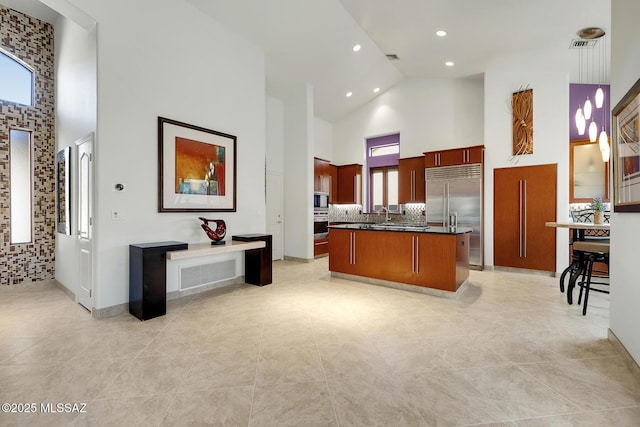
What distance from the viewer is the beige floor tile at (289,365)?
6.82ft

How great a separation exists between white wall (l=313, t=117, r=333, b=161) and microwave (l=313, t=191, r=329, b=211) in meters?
1.26

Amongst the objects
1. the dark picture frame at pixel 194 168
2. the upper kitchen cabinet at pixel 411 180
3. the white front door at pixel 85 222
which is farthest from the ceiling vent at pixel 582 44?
the white front door at pixel 85 222

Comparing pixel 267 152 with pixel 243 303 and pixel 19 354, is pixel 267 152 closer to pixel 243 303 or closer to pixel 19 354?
pixel 243 303

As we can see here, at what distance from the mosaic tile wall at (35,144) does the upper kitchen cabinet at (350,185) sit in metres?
6.11

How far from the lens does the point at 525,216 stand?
5.59m

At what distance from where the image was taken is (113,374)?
84.0 inches

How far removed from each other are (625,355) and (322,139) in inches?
291

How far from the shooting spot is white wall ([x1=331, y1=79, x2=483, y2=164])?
6.68m

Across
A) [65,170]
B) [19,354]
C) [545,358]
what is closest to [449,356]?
[545,358]

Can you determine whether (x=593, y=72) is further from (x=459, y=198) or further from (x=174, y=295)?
(x=174, y=295)

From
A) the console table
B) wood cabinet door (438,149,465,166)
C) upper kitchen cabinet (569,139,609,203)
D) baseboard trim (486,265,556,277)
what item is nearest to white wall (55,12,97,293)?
the console table

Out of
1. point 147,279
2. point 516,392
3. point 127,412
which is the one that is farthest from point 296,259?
point 516,392

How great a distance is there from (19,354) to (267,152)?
5.20 meters

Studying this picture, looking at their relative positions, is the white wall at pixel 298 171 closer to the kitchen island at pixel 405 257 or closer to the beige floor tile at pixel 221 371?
the kitchen island at pixel 405 257
